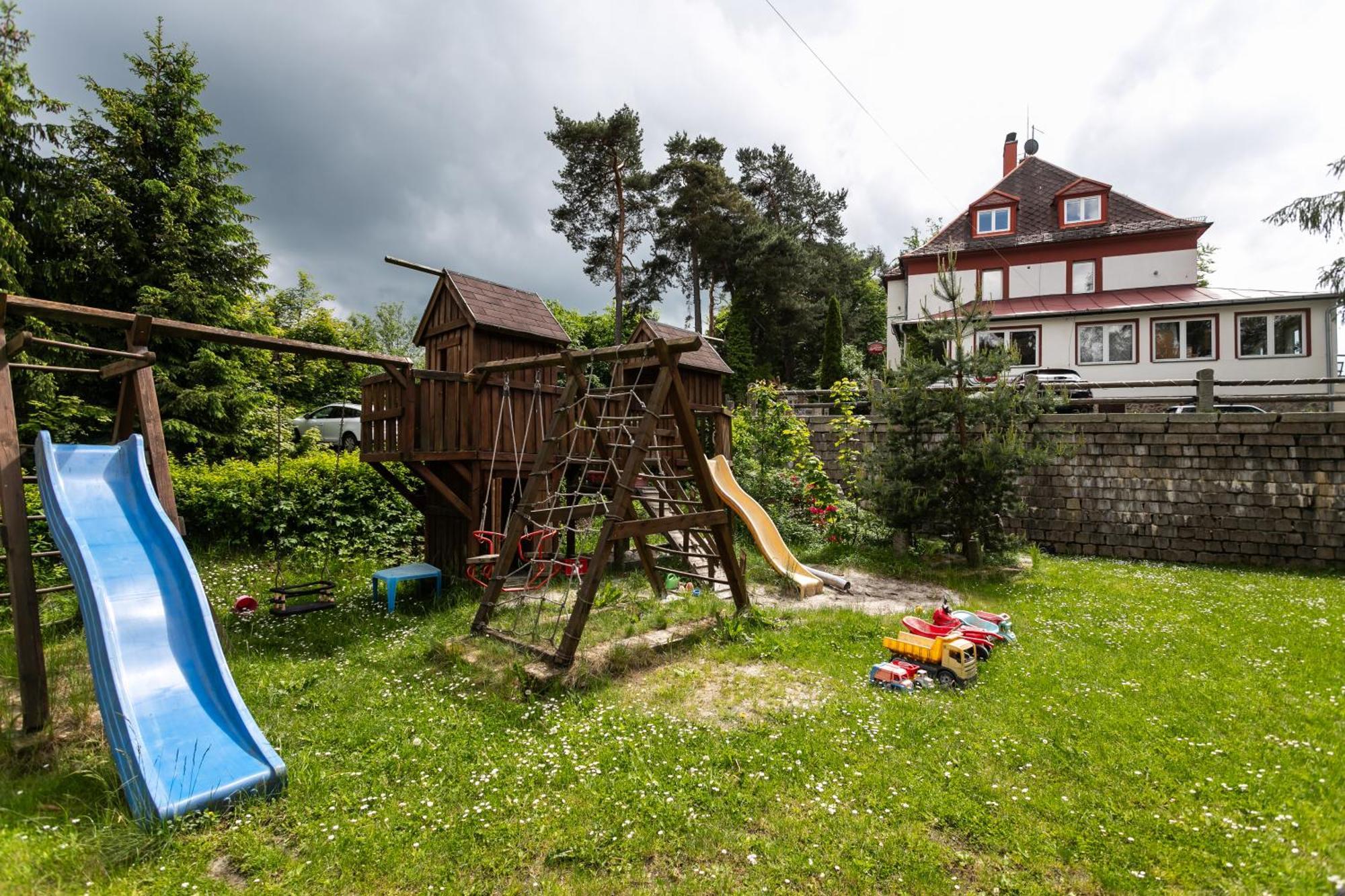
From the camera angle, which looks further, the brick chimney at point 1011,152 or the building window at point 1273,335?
the brick chimney at point 1011,152

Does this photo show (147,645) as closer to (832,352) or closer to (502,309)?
(502,309)

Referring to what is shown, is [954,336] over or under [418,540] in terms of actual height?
over

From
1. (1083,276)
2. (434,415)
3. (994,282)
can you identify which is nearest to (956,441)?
(434,415)

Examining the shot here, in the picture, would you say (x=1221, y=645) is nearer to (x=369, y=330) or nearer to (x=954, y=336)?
(x=954, y=336)

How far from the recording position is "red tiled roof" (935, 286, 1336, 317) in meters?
19.8

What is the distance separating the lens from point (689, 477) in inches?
261

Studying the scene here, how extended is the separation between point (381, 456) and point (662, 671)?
4.75 meters

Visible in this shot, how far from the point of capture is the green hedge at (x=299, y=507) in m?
8.86

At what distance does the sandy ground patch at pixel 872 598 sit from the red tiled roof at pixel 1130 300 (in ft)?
47.7

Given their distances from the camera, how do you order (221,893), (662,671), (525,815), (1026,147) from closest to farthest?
1. (221,893)
2. (525,815)
3. (662,671)
4. (1026,147)

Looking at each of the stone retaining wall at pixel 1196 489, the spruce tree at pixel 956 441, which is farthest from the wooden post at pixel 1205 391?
the spruce tree at pixel 956 441

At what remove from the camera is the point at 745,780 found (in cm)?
368

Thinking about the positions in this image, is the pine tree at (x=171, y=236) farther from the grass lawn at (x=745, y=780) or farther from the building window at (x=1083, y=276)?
the building window at (x=1083, y=276)

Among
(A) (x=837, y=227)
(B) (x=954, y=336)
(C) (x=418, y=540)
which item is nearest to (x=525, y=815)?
(C) (x=418, y=540)
